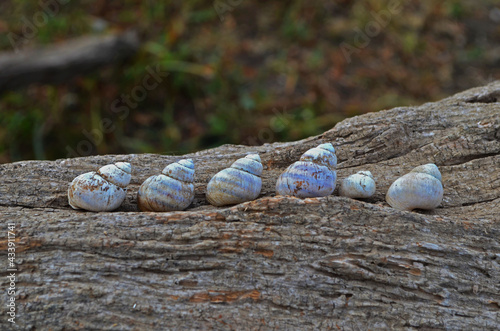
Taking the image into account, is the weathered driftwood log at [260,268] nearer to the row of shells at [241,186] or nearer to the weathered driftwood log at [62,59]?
the row of shells at [241,186]

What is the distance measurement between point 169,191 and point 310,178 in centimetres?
70

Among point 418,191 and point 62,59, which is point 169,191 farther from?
point 62,59

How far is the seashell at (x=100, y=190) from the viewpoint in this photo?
7.67 feet

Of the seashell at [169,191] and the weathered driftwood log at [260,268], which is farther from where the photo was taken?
the seashell at [169,191]

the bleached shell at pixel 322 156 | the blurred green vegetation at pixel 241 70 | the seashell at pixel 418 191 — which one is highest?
the blurred green vegetation at pixel 241 70

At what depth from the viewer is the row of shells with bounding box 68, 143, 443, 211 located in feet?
7.77

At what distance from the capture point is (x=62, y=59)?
5.82 m

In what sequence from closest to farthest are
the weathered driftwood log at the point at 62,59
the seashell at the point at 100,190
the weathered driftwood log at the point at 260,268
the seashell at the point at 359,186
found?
the weathered driftwood log at the point at 260,268 < the seashell at the point at 100,190 < the seashell at the point at 359,186 < the weathered driftwood log at the point at 62,59

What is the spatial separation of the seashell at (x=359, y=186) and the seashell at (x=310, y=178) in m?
0.08

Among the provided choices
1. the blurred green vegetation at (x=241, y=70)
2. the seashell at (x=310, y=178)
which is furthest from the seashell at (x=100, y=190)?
the blurred green vegetation at (x=241, y=70)

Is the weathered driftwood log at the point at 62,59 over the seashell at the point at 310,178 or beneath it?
over

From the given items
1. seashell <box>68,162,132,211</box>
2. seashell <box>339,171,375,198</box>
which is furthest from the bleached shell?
seashell <box>68,162,132,211</box>

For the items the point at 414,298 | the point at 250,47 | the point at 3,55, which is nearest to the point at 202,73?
the point at 250,47

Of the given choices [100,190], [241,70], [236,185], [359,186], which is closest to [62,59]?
[241,70]
